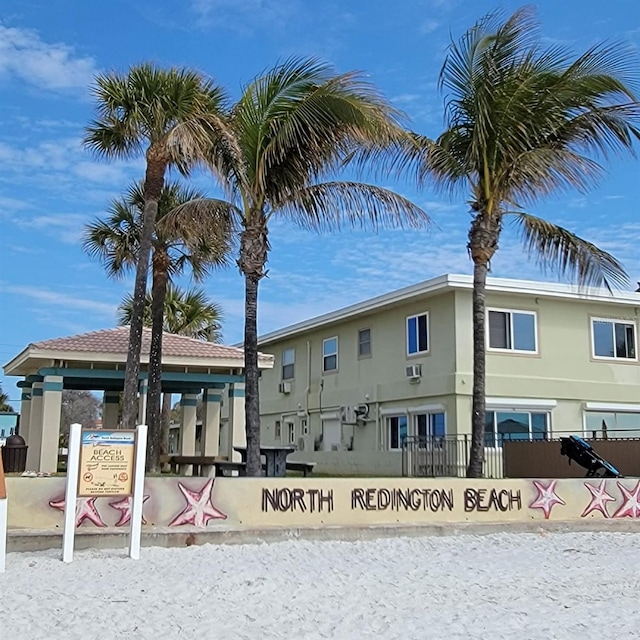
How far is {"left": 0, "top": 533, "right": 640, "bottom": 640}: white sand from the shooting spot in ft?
23.1

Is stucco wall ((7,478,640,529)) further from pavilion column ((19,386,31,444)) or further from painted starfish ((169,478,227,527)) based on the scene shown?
pavilion column ((19,386,31,444))

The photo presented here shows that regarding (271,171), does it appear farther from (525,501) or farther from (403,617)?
(403,617)

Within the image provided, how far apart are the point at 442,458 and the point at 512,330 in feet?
14.8

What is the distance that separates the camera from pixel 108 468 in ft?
34.1

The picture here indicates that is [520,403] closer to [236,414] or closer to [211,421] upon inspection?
[236,414]

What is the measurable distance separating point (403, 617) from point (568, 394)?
1753cm

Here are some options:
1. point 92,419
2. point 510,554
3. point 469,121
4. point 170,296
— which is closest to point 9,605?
point 510,554

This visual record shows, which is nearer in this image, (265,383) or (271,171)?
(271,171)

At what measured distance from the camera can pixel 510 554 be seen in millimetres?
11617

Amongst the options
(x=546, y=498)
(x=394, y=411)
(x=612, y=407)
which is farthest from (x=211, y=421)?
(x=546, y=498)

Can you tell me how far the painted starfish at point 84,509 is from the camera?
1098 centimetres

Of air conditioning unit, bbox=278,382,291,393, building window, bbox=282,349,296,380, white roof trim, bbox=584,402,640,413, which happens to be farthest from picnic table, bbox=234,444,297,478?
building window, bbox=282,349,296,380

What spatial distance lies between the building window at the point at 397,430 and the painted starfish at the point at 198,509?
42.5 feet

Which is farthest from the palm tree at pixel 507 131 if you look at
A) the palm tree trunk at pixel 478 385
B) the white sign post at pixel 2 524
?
the white sign post at pixel 2 524
